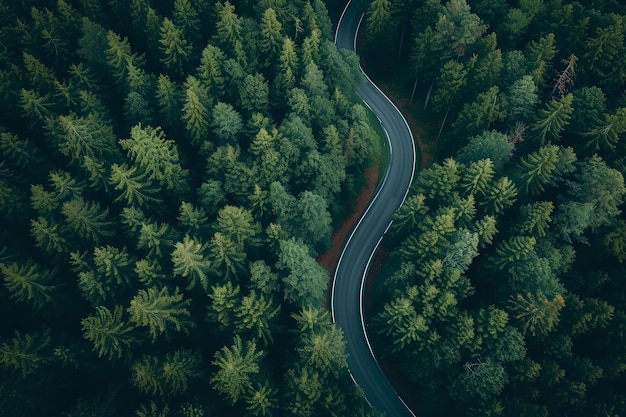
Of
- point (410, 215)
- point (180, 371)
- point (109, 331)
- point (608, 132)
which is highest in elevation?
point (608, 132)

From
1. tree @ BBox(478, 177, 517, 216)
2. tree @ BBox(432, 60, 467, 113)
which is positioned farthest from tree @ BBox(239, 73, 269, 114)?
tree @ BBox(478, 177, 517, 216)

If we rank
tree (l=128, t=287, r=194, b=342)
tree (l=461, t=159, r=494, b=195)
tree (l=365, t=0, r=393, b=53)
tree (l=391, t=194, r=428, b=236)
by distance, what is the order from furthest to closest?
tree (l=365, t=0, r=393, b=53)
tree (l=391, t=194, r=428, b=236)
tree (l=461, t=159, r=494, b=195)
tree (l=128, t=287, r=194, b=342)

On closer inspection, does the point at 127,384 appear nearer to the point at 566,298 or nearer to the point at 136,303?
the point at 136,303

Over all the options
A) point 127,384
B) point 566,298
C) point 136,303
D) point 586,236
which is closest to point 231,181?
point 136,303

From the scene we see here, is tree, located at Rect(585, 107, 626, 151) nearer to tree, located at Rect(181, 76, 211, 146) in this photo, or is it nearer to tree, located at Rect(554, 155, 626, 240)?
tree, located at Rect(554, 155, 626, 240)

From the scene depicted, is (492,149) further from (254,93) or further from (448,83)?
(254,93)

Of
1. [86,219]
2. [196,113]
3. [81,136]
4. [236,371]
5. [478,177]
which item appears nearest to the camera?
[236,371]

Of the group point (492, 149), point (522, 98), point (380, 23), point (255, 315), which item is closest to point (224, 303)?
point (255, 315)

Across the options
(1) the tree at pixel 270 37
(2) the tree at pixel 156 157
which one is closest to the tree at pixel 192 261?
(2) the tree at pixel 156 157
